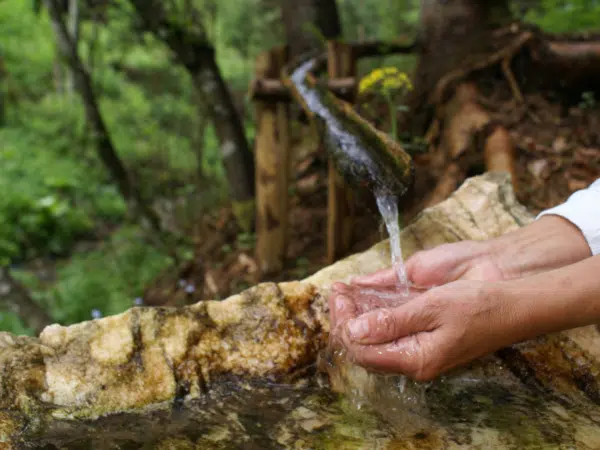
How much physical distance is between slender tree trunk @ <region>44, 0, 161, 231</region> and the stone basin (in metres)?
3.32

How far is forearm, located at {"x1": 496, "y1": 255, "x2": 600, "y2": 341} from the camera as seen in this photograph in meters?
1.49

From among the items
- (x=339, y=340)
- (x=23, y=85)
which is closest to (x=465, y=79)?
(x=339, y=340)

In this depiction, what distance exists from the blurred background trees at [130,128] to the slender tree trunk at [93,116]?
1 centimetres

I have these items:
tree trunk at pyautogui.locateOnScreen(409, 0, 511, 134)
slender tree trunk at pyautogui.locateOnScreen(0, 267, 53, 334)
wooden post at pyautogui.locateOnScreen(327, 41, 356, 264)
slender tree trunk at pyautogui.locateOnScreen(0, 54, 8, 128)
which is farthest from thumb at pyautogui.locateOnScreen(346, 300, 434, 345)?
slender tree trunk at pyautogui.locateOnScreen(0, 54, 8, 128)

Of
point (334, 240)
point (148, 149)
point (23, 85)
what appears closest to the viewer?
point (334, 240)

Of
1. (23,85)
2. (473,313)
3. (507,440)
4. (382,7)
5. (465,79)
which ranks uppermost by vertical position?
(382,7)

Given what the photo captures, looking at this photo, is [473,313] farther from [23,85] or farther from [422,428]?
[23,85]

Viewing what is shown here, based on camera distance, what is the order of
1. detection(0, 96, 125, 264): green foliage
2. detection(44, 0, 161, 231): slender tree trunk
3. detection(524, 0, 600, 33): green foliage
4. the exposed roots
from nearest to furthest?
the exposed roots → detection(44, 0, 161, 231): slender tree trunk → detection(524, 0, 600, 33): green foliage → detection(0, 96, 125, 264): green foliage

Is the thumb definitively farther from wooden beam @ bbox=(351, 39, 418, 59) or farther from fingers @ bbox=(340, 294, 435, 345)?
wooden beam @ bbox=(351, 39, 418, 59)

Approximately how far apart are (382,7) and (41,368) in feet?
32.5

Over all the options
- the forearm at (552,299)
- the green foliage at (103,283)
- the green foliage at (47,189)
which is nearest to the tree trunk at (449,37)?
the green foliage at (103,283)

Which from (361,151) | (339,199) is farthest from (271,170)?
(361,151)

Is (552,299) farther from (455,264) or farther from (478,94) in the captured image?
(478,94)

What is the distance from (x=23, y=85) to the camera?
1120 centimetres
